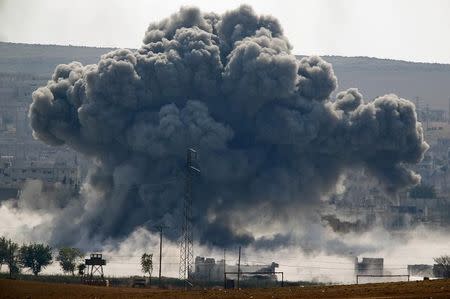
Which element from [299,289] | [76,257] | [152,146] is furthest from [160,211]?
[299,289]

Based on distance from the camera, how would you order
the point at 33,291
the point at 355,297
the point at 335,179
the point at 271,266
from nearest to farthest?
the point at 355,297, the point at 33,291, the point at 271,266, the point at 335,179

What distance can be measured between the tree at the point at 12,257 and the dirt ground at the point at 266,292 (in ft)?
124

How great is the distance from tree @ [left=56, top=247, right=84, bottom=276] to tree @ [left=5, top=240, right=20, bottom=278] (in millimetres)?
3874

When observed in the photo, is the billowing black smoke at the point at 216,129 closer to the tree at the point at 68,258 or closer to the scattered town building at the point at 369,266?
the tree at the point at 68,258

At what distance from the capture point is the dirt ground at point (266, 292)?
84188mm

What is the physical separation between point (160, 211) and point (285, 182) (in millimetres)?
13524

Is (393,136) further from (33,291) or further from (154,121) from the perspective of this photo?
(33,291)

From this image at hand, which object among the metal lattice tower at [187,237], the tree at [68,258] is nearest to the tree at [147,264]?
the metal lattice tower at [187,237]

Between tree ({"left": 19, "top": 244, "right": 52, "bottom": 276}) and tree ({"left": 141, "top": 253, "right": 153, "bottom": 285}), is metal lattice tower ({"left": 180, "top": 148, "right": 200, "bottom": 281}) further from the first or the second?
tree ({"left": 19, "top": 244, "right": 52, "bottom": 276})

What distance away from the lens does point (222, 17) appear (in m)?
183

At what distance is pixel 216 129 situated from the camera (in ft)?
561

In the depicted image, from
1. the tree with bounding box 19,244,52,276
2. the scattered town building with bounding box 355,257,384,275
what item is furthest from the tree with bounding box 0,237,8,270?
the scattered town building with bounding box 355,257,384,275

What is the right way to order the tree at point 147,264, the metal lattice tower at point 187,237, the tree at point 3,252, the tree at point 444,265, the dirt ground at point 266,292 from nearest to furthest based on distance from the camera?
the dirt ground at point 266,292 → the metal lattice tower at point 187,237 → the tree at point 444,265 → the tree at point 147,264 → the tree at point 3,252

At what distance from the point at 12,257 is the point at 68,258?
602cm
